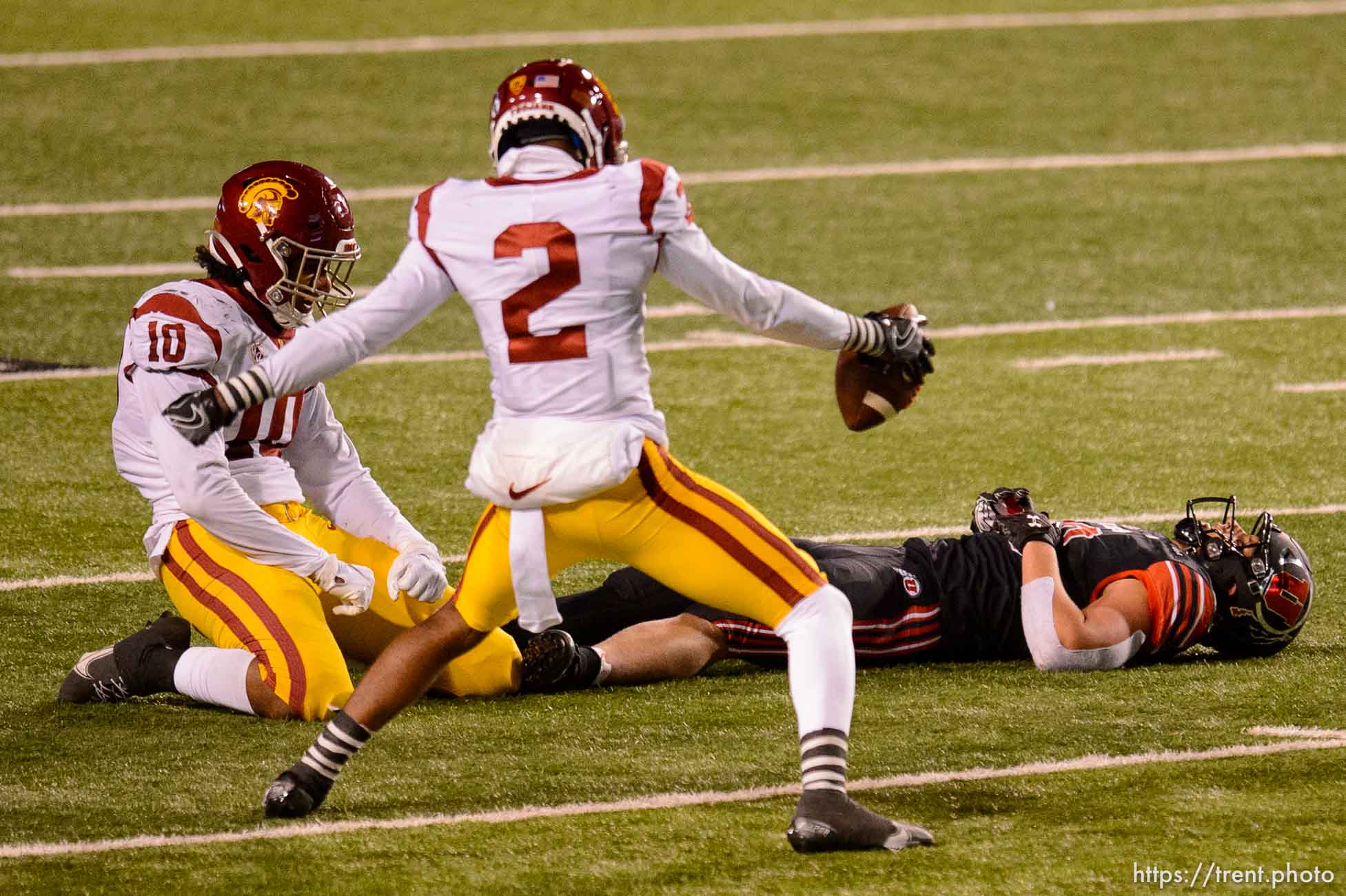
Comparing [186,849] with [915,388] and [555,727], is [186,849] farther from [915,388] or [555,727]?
[915,388]

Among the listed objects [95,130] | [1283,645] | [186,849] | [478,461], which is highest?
[95,130]

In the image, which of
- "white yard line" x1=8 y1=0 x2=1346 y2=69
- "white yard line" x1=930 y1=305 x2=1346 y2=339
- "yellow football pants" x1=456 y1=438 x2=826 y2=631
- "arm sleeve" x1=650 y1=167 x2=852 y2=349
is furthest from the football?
"white yard line" x1=8 y1=0 x2=1346 y2=69

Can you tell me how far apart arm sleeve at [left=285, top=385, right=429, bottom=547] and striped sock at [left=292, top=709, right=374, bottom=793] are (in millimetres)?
1020

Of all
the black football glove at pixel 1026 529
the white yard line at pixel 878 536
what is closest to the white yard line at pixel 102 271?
the white yard line at pixel 878 536

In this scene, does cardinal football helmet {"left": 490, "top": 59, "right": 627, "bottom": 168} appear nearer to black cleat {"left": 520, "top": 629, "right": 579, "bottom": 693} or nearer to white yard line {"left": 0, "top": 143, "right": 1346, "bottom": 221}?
black cleat {"left": 520, "top": 629, "right": 579, "bottom": 693}

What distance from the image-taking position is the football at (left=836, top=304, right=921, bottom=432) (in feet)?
13.2

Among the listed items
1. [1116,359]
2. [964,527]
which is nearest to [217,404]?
[964,527]

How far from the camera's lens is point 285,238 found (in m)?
4.68

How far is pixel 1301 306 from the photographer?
839 cm

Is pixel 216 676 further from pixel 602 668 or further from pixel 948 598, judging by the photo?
pixel 948 598

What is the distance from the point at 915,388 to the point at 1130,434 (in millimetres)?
3101

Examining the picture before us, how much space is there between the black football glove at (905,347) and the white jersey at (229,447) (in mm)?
1243

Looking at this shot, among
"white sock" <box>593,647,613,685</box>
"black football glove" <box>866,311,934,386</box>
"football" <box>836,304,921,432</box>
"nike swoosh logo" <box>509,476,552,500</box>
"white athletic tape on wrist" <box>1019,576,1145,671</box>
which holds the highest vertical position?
"black football glove" <box>866,311,934,386</box>

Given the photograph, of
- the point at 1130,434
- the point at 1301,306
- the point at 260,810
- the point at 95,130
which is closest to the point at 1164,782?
the point at 260,810
